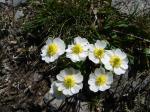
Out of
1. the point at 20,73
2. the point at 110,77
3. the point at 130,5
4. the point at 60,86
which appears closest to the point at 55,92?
the point at 60,86

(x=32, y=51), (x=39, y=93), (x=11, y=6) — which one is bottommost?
(x=39, y=93)

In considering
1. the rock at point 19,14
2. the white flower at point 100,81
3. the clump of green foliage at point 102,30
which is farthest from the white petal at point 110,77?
the rock at point 19,14

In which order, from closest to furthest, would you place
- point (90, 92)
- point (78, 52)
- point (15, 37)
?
point (78, 52), point (90, 92), point (15, 37)

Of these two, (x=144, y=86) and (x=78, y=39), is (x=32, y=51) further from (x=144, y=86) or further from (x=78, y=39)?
(x=144, y=86)

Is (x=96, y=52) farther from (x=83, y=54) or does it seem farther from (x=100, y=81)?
(x=100, y=81)

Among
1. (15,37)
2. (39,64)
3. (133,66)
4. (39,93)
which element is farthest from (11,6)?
(133,66)

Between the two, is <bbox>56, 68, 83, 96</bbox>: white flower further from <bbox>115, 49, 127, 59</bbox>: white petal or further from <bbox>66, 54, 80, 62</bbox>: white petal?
<bbox>115, 49, 127, 59</bbox>: white petal

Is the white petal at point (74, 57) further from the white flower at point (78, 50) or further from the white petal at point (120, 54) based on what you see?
the white petal at point (120, 54)

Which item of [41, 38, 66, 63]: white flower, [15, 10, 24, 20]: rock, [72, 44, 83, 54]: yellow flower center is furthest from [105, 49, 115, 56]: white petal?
[15, 10, 24, 20]: rock
